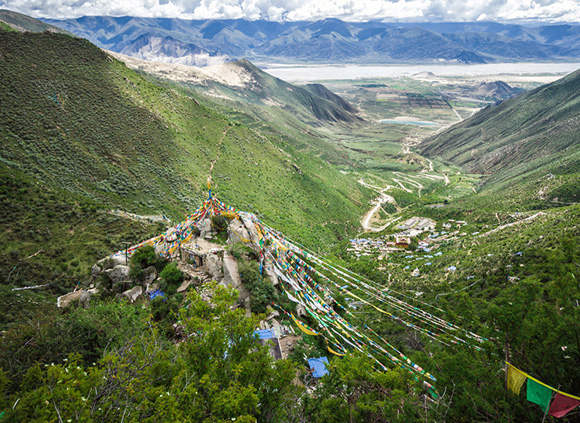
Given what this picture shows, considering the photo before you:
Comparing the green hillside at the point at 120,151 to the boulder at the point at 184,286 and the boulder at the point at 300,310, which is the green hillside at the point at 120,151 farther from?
the boulder at the point at 300,310

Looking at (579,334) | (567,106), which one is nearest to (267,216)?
(579,334)

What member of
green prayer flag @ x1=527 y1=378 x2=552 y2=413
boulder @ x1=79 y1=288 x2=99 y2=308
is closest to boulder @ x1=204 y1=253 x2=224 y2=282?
boulder @ x1=79 y1=288 x2=99 y2=308

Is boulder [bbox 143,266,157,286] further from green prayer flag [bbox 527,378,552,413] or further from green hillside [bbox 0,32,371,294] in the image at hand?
green prayer flag [bbox 527,378,552,413]

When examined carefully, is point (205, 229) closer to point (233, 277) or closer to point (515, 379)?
point (233, 277)

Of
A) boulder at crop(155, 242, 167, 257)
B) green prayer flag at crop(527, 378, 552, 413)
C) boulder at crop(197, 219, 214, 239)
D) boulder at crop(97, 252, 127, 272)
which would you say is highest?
green prayer flag at crop(527, 378, 552, 413)

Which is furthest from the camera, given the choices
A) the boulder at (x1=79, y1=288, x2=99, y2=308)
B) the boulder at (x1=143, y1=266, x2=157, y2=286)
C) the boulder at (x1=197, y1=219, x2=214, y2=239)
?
the boulder at (x1=197, y1=219, x2=214, y2=239)

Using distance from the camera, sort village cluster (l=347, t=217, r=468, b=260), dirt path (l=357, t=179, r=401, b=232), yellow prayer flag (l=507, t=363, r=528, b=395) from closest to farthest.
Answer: yellow prayer flag (l=507, t=363, r=528, b=395) < village cluster (l=347, t=217, r=468, b=260) < dirt path (l=357, t=179, r=401, b=232)

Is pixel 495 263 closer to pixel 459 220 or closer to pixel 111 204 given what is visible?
pixel 459 220

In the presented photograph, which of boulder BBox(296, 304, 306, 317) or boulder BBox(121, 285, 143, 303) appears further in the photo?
boulder BBox(121, 285, 143, 303)
